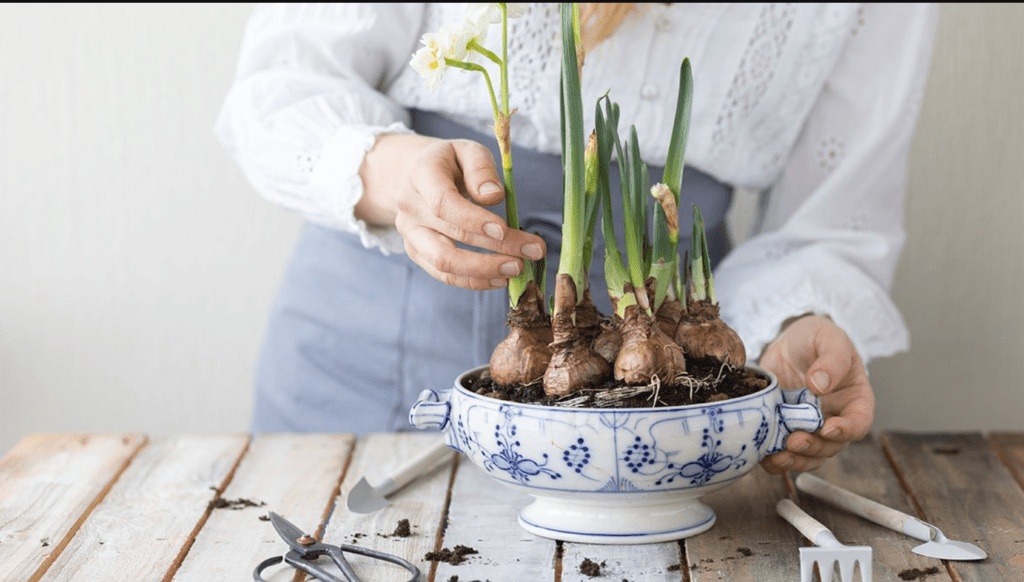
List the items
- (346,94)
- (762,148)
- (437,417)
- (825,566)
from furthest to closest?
1. (762,148)
2. (346,94)
3. (437,417)
4. (825,566)

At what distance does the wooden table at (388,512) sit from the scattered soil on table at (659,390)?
104 millimetres

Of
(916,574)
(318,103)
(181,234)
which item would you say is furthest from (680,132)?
(181,234)

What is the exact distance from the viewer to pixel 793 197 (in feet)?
3.78

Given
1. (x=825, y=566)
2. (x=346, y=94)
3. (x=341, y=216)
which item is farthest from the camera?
(x=346, y=94)

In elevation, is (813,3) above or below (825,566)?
above

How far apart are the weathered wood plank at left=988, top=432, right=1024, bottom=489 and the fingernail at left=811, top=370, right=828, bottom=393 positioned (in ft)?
0.62

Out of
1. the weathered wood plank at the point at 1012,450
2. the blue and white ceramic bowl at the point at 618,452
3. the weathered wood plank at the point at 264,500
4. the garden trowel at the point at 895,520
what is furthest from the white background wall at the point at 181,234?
the blue and white ceramic bowl at the point at 618,452

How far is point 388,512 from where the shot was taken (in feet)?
2.46

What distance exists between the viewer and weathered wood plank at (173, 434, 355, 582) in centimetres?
66

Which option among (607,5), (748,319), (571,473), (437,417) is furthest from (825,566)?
(607,5)

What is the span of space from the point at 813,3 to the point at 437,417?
647 millimetres

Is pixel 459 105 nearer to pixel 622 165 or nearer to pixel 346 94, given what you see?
pixel 346 94

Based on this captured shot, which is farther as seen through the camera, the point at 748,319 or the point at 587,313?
the point at 748,319

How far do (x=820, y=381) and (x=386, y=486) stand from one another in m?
0.34
